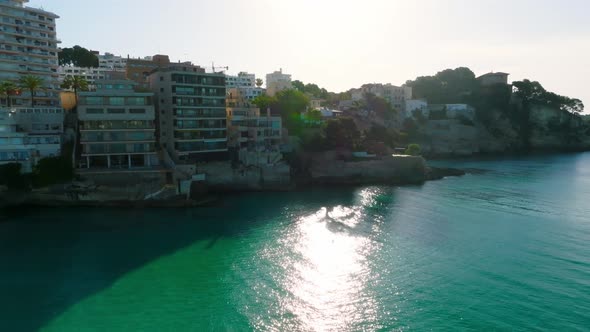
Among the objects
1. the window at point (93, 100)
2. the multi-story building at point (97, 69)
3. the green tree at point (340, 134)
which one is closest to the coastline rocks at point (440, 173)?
the green tree at point (340, 134)

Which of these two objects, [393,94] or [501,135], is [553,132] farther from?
[393,94]

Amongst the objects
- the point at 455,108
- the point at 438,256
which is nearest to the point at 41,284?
the point at 438,256

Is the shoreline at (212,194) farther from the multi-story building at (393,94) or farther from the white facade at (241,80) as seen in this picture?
the white facade at (241,80)

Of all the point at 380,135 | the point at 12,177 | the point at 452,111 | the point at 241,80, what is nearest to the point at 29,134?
the point at 12,177

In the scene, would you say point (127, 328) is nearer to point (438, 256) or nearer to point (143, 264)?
point (143, 264)

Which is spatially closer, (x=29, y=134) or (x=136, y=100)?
(x=29, y=134)

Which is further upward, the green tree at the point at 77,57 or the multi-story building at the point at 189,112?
the green tree at the point at 77,57
